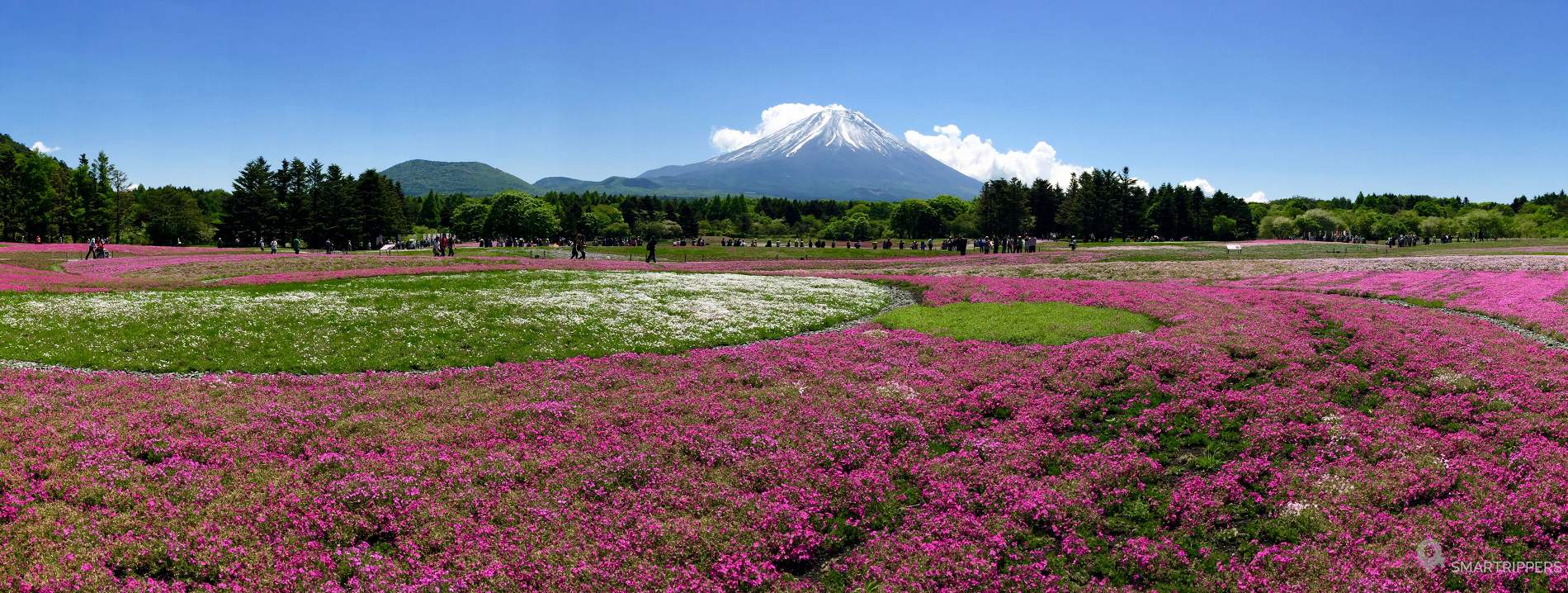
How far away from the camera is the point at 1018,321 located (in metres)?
26.4

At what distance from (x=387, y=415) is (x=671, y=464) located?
689cm

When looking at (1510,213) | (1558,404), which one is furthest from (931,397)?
(1510,213)

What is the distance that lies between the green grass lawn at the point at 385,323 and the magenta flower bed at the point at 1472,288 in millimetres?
25260

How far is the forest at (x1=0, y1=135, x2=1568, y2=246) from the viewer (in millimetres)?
107625

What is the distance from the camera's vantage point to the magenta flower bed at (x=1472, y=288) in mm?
27641

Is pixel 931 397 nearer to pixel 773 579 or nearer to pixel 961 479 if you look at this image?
pixel 961 479

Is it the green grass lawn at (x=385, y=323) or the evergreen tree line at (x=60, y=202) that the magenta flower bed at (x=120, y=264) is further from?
the evergreen tree line at (x=60, y=202)

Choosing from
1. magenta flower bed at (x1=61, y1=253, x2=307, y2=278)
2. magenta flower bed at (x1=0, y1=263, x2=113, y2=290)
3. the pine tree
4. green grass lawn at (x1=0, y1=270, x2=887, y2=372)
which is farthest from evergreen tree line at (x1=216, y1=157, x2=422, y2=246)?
green grass lawn at (x1=0, y1=270, x2=887, y2=372)

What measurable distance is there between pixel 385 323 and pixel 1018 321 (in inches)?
904

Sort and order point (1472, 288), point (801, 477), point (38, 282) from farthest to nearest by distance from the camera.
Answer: point (1472, 288) < point (38, 282) < point (801, 477)

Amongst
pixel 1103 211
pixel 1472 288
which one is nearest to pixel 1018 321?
pixel 1472 288

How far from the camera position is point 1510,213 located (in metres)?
183

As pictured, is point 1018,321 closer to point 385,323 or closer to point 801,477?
point 801,477

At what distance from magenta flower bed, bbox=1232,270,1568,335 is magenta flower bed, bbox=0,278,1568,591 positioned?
1160 centimetres
